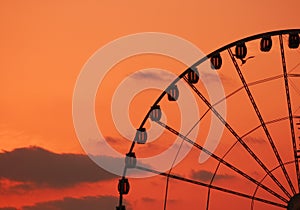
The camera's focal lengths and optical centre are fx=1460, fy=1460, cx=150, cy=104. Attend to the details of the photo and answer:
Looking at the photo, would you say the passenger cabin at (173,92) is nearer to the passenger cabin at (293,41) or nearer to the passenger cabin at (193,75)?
the passenger cabin at (193,75)

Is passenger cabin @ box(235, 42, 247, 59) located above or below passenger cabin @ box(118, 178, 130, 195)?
above

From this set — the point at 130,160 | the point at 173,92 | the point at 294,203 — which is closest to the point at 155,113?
the point at 173,92

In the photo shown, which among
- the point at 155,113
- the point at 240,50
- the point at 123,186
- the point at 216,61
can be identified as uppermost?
the point at 240,50

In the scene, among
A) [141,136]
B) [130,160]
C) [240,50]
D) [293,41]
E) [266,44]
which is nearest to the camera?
[293,41]

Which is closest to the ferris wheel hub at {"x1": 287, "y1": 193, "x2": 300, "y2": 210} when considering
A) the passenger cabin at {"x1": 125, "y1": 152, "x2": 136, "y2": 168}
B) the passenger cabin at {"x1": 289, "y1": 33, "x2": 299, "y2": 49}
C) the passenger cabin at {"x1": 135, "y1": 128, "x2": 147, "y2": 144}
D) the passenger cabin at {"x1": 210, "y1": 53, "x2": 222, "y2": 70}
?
the passenger cabin at {"x1": 289, "y1": 33, "x2": 299, "y2": 49}

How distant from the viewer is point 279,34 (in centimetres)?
8719

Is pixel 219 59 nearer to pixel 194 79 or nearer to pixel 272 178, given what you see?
pixel 194 79

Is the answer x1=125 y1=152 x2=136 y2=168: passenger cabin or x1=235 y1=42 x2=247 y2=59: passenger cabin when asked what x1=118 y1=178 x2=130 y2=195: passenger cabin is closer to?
x1=125 y1=152 x2=136 y2=168: passenger cabin

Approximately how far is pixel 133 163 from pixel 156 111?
3546 mm

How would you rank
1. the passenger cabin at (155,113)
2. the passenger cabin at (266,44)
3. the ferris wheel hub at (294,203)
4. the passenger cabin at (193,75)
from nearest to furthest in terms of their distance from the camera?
the ferris wheel hub at (294,203), the passenger cabin at (266,44), the passenger cabin at (193,75), the passenger cabin at (155,113)

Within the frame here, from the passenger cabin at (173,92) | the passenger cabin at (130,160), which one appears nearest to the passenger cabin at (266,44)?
the passenger cabin at (173,92)

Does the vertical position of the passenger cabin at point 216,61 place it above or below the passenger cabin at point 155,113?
above

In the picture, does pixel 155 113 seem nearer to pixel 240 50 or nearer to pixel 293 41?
pixel 240 50

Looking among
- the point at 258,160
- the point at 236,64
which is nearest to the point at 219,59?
the point at 236,64
